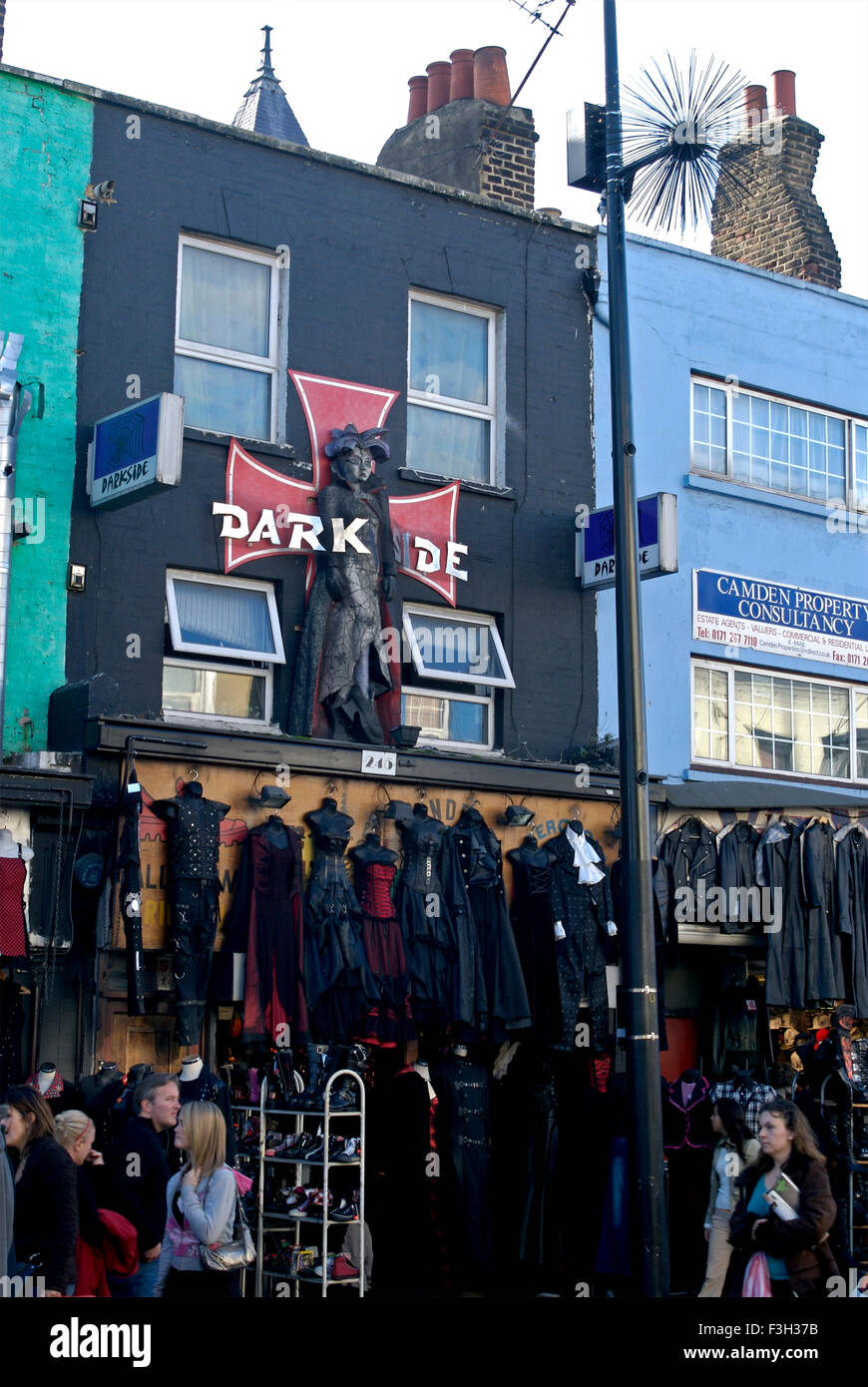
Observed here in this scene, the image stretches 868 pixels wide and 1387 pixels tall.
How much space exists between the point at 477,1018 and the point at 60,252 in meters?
6.99

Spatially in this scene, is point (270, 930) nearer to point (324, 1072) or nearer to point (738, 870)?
point (324, 1072)

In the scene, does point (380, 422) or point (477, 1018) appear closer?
point (477, 1018)

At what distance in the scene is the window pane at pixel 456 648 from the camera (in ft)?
51.5

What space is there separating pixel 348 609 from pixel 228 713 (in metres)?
1.33

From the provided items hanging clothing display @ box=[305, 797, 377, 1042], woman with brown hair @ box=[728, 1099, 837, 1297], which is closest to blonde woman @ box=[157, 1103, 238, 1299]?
woman with brown hair @ box=[728, 1099, 837, 1297]

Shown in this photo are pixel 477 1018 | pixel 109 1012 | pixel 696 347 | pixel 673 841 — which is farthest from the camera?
pixel 696 347

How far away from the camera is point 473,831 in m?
14.3

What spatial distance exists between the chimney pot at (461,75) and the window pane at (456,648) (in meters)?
5.91

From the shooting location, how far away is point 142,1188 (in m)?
9.02

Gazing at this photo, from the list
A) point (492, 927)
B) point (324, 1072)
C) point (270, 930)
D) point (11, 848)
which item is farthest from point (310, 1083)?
point (11, 848)

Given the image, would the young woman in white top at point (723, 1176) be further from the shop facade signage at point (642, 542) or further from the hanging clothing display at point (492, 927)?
the shop facade signage at point (642, 542)

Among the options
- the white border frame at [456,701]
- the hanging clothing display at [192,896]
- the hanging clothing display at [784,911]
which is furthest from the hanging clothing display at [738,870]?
the hanging clothing display at [192,896]
